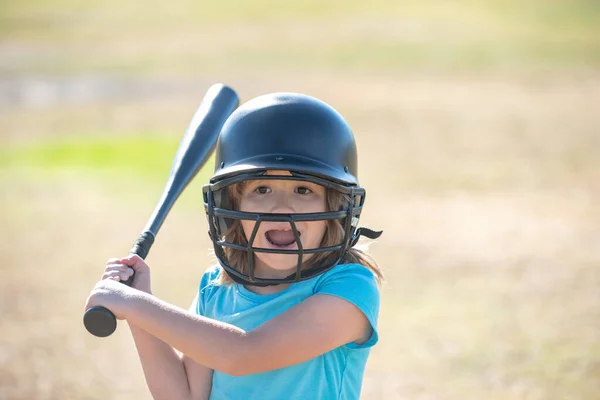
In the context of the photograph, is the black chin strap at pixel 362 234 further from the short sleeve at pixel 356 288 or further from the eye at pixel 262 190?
the eye at pixel 262 190

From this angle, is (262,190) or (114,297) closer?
(114,297)

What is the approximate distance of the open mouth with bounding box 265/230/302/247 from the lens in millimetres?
2652

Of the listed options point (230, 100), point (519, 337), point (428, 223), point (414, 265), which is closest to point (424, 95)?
point (428, 223)

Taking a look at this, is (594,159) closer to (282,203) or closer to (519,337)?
(519,337)

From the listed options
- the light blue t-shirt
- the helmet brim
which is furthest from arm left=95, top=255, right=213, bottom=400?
the helmet brim

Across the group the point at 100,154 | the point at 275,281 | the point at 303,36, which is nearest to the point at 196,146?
the point at 275,281

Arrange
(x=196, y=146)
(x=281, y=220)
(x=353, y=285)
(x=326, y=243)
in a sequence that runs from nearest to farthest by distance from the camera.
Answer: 1. (x=281, y=220)
2. (x=353, y=285)
3. (x=326, y=243)
4. (x=196, y=146)

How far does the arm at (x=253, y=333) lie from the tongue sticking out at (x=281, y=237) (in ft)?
0.57

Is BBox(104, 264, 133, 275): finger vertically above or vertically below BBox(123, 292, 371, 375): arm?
above

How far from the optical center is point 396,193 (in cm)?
1091

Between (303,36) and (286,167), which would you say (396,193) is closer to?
(286,167)

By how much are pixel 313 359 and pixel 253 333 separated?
213 millimetres

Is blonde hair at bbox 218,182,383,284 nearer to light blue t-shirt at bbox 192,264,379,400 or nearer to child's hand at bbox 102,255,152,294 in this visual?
light blue t-shirt at bbox 192,264,379,400

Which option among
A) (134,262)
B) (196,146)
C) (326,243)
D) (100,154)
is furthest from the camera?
(100,154)
